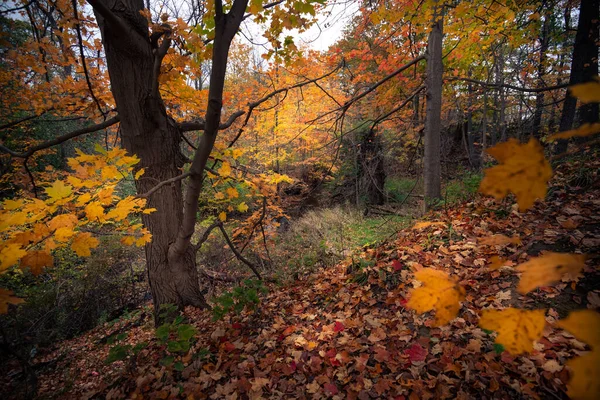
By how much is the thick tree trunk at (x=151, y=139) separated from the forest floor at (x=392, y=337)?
0.62 m

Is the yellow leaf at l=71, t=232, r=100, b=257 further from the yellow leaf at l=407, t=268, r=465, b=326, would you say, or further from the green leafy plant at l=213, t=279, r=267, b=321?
the yellow leaf at l=407, t=268, r=465, b=326

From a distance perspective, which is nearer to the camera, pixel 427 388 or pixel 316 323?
pixel 427 388

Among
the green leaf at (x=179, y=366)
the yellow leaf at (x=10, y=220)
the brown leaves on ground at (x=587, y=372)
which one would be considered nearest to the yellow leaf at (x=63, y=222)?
the yellow leaf at (x=10, y=220)

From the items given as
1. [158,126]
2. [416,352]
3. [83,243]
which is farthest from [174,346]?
[158,126]

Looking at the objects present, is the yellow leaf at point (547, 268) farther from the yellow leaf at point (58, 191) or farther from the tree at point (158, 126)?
the yellow leaf at point (58, 191)

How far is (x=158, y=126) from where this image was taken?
322 cm

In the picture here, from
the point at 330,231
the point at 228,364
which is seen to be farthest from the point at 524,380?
the point at 330,231

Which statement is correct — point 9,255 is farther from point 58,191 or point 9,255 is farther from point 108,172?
point 108,172

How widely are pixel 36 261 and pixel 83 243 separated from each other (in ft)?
0.99

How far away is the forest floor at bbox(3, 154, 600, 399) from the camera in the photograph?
1.92 m

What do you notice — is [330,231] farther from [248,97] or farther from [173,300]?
[248,97]

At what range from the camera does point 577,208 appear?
3113mm

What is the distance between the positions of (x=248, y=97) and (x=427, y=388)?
1172 cm

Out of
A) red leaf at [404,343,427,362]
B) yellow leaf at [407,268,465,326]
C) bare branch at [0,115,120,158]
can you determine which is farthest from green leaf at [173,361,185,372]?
bare branch at [0,115,120,158]
